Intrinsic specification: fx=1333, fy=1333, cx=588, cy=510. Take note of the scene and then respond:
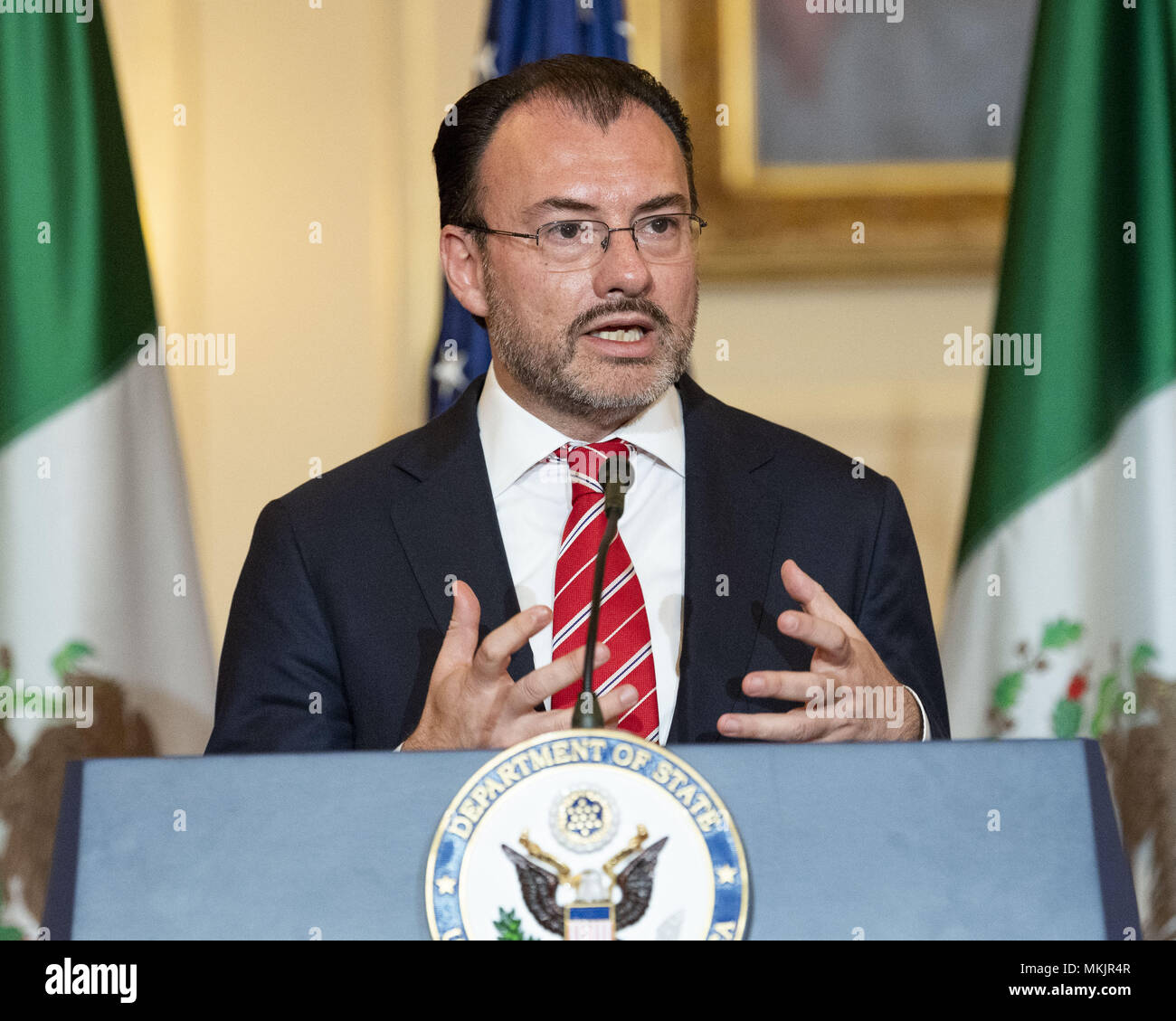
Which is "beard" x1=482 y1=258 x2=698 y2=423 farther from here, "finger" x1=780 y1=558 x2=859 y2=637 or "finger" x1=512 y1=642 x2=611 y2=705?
"finger" x1=512 y1=642 x2=611 y2=705

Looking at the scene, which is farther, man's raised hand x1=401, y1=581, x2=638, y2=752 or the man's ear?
the man's ear

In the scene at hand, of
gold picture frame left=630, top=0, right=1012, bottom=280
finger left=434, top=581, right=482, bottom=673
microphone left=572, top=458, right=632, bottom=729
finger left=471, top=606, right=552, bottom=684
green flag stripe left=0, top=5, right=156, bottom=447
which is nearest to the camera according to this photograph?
microphone left=572, top=458, right=632, bottom=729

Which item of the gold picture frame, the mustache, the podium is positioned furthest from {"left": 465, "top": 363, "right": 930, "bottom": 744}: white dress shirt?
the gold picture frame

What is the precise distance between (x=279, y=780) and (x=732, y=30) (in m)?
2.86

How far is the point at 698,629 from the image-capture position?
A: 6.29 ft

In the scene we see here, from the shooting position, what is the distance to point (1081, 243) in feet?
Answer: 9.46

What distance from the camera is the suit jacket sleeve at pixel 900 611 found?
6.57 ft

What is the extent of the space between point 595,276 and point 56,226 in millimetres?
1428

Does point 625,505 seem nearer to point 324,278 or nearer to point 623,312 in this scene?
point 623,312

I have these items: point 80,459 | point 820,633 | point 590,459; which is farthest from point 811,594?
point 80,459

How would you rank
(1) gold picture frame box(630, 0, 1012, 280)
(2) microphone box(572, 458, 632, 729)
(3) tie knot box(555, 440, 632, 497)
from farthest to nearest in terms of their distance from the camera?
1. (1) gold picture frame box(630, 0, 1012, 280)
2. (3) tie knot box(555, 440, 632, 497)
3. (2) microphone box(572, 458, 632, 729)

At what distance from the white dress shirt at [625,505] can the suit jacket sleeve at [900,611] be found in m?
0.31

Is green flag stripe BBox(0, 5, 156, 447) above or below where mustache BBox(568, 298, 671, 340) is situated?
above

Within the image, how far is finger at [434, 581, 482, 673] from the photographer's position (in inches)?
58.9
